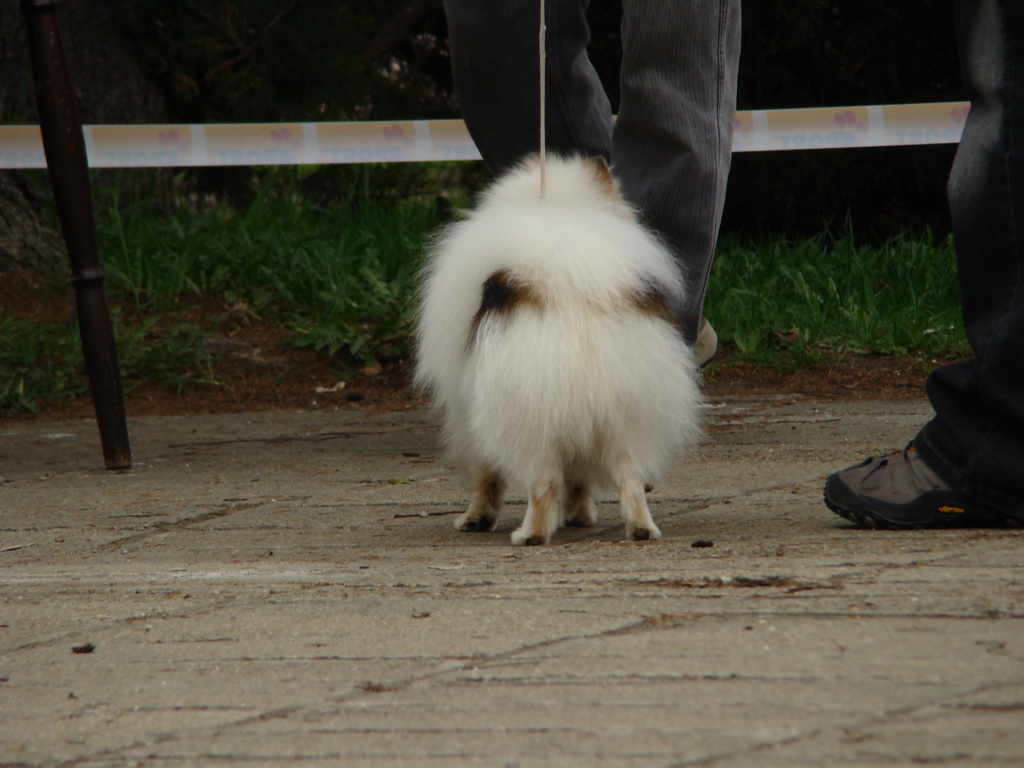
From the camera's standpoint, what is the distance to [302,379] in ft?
18.2

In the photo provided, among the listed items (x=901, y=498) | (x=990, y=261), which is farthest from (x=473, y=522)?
(x=990, y=261)

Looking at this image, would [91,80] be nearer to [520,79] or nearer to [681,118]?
[520,79]

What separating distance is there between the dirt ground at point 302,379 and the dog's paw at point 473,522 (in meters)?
2.21

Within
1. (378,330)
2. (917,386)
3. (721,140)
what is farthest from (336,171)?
(721,140)

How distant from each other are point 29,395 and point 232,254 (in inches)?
49.2

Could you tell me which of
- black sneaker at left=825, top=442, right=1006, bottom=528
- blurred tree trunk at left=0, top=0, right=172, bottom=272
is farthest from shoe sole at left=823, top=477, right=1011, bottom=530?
blurred tree trunk at left=0, top=0, right=172, bottom=272

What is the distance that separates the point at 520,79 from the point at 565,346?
3.17 feet

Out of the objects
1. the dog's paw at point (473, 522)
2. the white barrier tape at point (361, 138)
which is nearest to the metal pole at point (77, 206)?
the dog's paw at point (473, 522)

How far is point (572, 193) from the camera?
8.81 feet

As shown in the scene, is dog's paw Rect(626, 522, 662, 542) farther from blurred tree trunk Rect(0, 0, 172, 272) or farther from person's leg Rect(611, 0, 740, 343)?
blurred tree trunk Rect(0, 0, 172, 272)

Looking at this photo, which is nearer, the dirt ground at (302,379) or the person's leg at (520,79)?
the person's leg at (520,79)

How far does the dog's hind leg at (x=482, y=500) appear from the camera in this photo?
288 cm

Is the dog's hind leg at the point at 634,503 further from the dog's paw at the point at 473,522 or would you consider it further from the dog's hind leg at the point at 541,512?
the dog's paw at the point at 473,522

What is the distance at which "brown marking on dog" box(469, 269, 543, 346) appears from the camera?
245 cm
